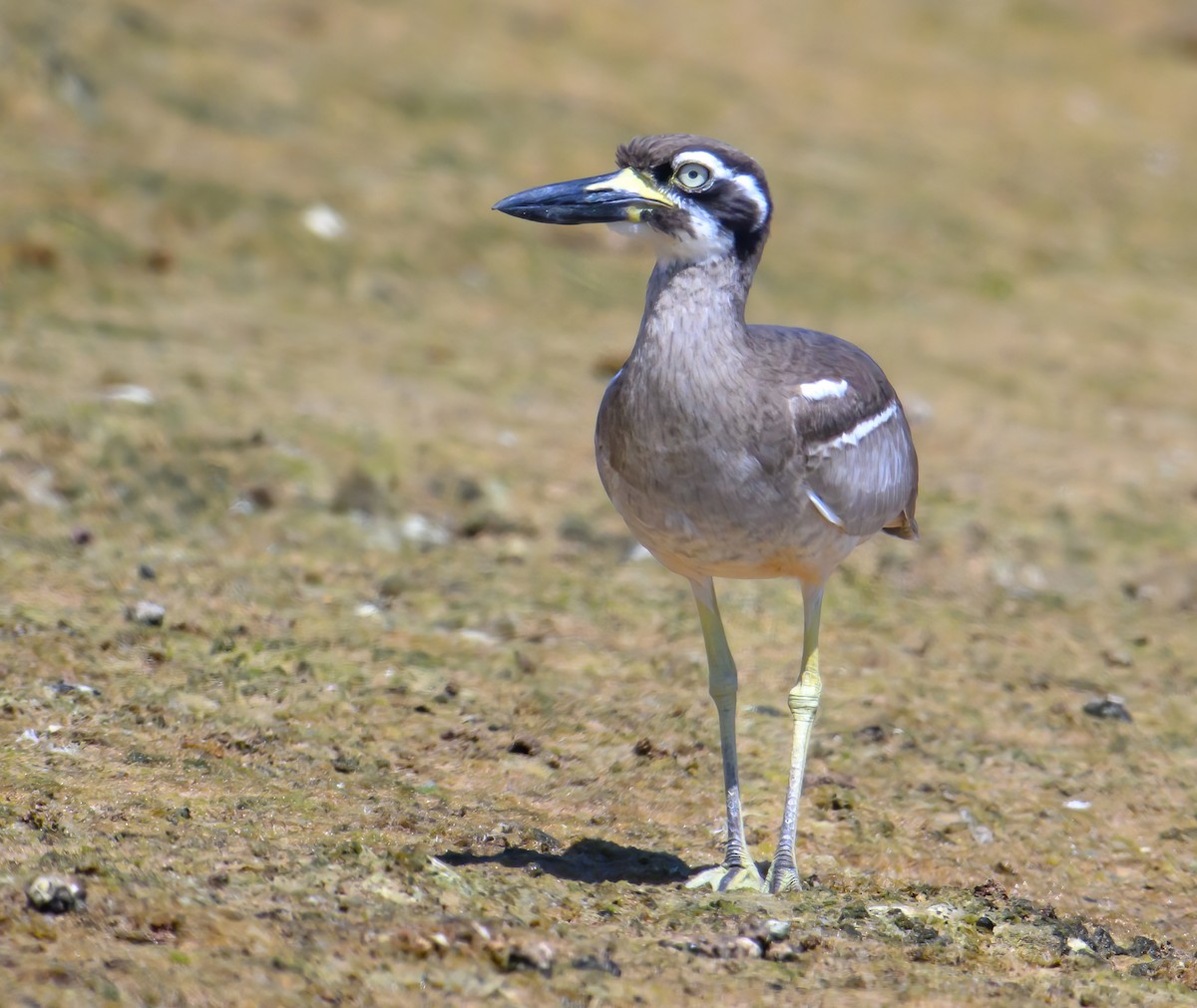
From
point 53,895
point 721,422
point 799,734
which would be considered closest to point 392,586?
point 799,734

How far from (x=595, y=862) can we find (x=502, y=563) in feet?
9.75

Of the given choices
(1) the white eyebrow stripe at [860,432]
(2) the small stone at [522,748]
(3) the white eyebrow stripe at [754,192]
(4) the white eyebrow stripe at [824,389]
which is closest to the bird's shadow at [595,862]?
(2) the small stone at [522,748]

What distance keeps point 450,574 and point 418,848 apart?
3.11 m

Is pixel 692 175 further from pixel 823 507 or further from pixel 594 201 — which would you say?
pixel 823 507

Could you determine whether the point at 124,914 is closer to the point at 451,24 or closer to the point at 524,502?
the point at 524,502

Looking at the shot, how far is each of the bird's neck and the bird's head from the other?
5 centimetres

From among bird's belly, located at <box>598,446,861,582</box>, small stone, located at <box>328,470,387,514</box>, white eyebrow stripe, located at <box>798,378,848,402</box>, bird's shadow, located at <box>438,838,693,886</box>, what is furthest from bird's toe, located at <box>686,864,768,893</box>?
small stone, located at <box>328,470,387,514</box>

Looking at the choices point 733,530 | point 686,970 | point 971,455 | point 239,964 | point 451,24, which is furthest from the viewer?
point 451,24

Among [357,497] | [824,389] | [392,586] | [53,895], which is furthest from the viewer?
[357,497]

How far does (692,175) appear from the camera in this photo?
16.9 feet

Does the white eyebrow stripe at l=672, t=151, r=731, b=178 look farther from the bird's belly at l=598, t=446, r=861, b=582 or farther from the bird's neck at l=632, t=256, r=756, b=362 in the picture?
the bird's belly at l=598, t=446, r=861, b=582

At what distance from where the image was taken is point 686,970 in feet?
14.3

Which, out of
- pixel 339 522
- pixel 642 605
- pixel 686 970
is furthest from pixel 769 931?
pixel 339 522

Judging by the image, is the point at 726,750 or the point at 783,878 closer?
the point at 783,878
